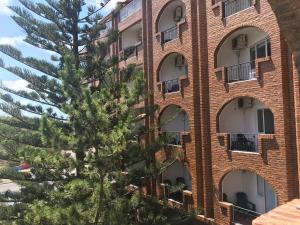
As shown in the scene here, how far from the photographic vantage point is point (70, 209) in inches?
406

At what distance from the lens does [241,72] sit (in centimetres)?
1276

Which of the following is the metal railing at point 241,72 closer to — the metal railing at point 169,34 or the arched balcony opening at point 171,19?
the arched balcony opening at point 171,19

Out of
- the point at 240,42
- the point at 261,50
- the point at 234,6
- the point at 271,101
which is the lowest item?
the point at 271,101

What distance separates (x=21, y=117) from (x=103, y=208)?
582 centimetres

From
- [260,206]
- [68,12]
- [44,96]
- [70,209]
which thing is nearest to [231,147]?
[260,206]

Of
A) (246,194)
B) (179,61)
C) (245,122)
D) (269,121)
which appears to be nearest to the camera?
(269,121)

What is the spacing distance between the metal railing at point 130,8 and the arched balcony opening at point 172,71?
3.17 m

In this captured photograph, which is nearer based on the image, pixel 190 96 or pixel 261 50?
pixel 261 50

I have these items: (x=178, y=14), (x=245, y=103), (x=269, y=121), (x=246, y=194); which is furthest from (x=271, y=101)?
(x=178, y=14)

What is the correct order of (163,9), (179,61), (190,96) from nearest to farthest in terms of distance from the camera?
(190,96), (163,9), (179,61)

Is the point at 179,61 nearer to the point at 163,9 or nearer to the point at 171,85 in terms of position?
the point at 171,85

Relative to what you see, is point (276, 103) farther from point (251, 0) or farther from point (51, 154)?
point (51, 154)

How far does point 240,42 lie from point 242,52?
1.38ft

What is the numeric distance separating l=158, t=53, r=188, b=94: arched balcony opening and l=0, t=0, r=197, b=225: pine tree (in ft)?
5.15
